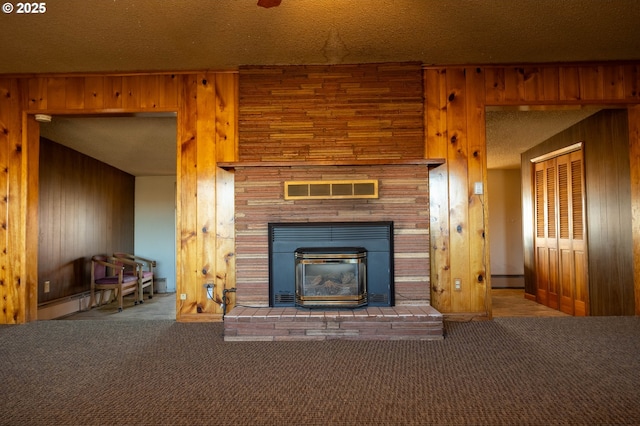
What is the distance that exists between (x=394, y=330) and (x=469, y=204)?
54.8 inches

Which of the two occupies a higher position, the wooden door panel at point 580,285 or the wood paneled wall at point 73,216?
the wood paneled wall at point 73,216

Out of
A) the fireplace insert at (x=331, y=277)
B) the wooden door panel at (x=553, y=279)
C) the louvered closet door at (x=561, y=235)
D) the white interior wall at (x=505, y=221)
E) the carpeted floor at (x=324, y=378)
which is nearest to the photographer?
the carpeted floor at (x=324, y=378)

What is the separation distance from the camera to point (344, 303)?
11.7ft

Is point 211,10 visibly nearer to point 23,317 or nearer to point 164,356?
point 164,356

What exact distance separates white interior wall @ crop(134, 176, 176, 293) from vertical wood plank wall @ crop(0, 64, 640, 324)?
447 cm

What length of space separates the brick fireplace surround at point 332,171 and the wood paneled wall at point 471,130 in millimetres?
242

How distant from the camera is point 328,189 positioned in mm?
3750

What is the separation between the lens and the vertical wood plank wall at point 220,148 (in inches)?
156

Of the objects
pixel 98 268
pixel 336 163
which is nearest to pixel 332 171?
pixel 336 163

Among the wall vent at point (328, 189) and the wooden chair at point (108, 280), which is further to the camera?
the wooden chair at point (108, 280)

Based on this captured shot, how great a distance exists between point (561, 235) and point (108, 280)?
651 centimetres

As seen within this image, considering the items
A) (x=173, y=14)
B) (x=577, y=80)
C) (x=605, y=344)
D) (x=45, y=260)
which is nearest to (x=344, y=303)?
(x=605, y=344)

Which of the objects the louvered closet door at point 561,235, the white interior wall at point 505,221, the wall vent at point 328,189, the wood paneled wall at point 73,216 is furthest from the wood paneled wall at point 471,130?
the white interior wall at point 505,221

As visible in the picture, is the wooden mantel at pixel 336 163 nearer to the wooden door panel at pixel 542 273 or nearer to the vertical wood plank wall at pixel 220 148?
the vertical wood plank wall at pixel 220 148
